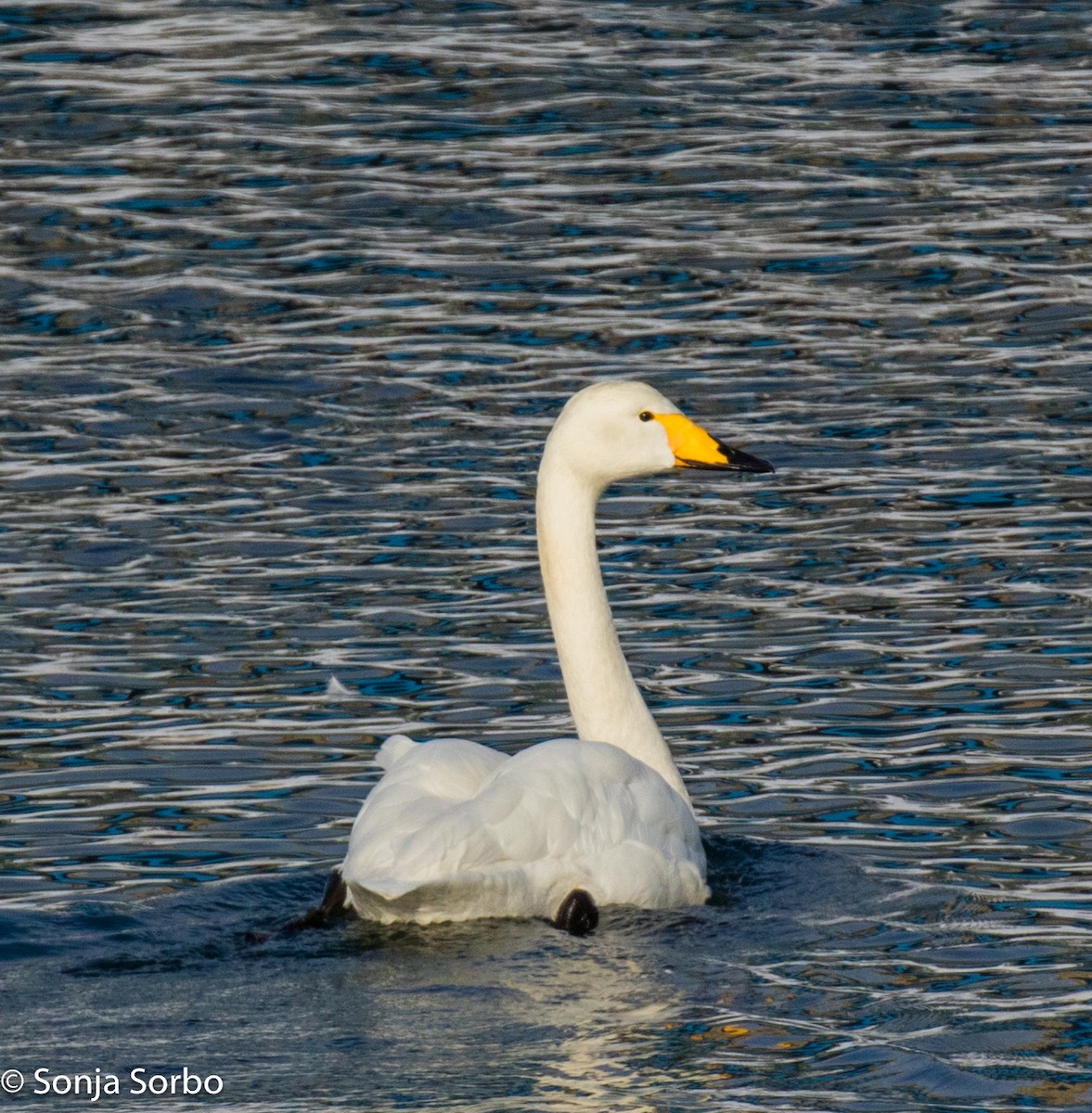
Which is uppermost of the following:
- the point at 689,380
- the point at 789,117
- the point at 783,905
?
the point at 789,117

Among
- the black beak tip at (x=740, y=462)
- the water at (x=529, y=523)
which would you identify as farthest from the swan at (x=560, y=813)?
the black beak tip at (x=740, y=462)

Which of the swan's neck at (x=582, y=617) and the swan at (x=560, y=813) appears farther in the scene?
the swan's neck at (x=582, y=617)

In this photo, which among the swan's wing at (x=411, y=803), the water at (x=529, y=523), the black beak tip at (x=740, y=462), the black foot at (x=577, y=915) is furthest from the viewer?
the black beak tip at (x=740, y=462)

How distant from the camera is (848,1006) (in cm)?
703

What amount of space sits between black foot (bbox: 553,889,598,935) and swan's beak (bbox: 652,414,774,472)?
1939 millimetres

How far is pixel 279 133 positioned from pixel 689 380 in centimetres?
554

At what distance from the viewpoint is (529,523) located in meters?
12.2

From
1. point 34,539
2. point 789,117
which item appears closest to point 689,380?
point 34,539

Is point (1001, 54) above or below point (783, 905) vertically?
above

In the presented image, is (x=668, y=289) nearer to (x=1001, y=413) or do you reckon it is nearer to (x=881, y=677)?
(x=1001, y=413)

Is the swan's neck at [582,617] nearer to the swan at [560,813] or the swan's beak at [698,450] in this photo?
the swan at [560,813]

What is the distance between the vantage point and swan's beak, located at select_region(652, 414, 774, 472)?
923cm

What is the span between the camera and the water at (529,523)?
7.15 m

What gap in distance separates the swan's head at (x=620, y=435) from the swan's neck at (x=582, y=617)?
7cm
